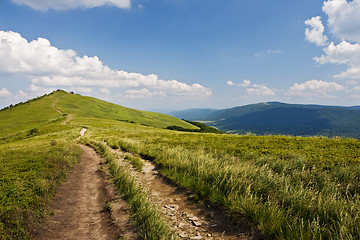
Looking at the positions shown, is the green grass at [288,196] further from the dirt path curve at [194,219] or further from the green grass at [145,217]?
the green grass at [145,217]

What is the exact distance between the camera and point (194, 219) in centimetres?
632

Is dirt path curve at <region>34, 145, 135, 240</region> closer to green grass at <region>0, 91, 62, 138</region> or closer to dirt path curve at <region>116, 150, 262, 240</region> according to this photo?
dirt path curve at <region>116, 150, 262, 240</region>

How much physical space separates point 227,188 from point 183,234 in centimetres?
273

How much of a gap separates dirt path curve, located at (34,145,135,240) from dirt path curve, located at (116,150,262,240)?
160cm

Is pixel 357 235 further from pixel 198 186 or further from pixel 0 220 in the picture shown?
pixel 0 220

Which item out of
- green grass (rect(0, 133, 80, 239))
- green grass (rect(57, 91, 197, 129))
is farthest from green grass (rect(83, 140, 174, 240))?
green grass (rect(57, 91, 197, 129))

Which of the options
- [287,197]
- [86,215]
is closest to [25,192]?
[86,215]

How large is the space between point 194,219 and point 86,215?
4453 millimetres

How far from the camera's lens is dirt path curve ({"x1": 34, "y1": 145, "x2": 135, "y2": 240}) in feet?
19.3

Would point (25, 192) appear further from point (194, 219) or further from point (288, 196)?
point (288, 196)

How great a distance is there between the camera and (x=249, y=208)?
555 cm

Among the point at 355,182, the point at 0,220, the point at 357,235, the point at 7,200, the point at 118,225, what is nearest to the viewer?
the point at 357,235

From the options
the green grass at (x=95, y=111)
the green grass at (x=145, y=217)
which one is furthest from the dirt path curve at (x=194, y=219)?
the green grass at (x=95, y=111)

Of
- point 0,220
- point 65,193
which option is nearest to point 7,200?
point 0,220
